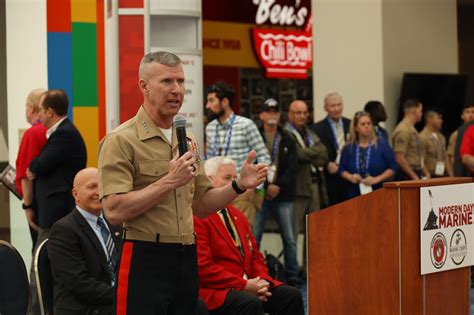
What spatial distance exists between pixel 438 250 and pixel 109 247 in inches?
69.2

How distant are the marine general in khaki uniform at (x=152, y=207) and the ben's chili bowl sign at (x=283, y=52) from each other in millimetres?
15259

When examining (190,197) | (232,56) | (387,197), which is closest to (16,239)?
(387,197)

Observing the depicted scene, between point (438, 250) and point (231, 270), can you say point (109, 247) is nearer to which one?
point (231, 270)

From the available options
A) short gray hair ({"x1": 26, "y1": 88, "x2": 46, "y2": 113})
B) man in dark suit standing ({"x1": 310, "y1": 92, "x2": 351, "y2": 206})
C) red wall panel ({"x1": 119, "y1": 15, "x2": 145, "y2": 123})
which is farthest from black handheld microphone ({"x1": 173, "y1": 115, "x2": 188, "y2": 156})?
man in dark suit standing ({"x1": 310, "y1": 92, "x2": 351, "y2": 206})

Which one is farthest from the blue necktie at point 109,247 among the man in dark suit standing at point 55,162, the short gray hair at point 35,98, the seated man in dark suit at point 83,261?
the short gray hair at point 35,98

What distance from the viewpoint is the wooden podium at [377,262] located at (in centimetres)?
541

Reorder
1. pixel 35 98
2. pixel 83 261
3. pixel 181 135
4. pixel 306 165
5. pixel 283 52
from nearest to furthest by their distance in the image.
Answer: pixel 181 135, pixel 83 261, pixel 35 98, pixel 306 165, pixel 283 52

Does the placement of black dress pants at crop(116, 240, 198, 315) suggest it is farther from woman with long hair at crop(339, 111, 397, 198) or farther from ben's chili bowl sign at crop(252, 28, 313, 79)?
ben's chili bowl sign at crop(252, 28, 313, 79)

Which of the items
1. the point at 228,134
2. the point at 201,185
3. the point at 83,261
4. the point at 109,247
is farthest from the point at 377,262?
the point at 228,134

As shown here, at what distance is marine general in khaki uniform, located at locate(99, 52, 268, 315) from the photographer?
152 inches

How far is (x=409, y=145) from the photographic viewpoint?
430 inches

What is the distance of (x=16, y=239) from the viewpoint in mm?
9070

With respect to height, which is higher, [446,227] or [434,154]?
[434,154]

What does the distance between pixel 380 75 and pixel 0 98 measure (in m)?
5.61
